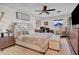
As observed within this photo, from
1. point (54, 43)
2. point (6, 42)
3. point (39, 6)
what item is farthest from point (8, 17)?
point (54, 43)

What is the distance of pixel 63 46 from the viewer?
2332mm

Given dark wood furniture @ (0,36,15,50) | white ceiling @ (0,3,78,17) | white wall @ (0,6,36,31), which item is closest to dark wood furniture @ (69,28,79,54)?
white ceiling @ (0,3,78,17)

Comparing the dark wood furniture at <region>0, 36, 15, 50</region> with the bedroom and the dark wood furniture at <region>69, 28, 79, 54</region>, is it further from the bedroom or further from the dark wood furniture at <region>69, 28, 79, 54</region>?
the dark wood furniture at <region>69, 28, 79, 54</region>

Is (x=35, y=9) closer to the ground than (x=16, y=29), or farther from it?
farther from it

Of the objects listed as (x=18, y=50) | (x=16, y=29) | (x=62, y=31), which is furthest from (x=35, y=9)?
(x=18, y=50)

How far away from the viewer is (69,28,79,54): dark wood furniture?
2.21m

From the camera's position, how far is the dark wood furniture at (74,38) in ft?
7.26

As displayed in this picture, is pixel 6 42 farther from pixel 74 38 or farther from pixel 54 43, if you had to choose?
pixel 74 38

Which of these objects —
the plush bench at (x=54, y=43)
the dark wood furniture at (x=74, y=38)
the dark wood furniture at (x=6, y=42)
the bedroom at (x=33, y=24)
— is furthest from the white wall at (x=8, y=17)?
the dark wood furniture at (x=74, y=38)

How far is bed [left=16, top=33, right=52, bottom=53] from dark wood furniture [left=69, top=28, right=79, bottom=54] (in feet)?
1.39
